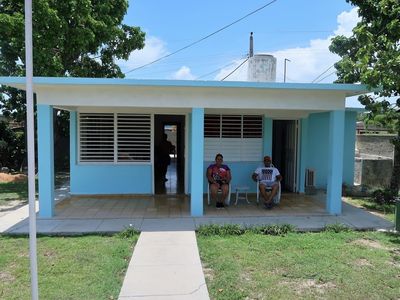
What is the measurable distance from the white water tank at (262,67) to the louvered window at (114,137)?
117 inches

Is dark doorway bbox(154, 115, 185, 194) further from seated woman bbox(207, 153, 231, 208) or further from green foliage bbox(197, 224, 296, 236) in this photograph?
green foliage bbox(197, 224, 296, 236)

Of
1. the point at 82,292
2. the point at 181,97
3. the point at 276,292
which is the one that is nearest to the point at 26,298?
the point at 82,292

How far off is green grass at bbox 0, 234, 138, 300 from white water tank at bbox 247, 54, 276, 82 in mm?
5074

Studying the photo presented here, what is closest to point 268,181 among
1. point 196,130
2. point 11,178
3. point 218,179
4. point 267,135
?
point 218,179

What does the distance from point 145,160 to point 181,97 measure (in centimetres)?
315

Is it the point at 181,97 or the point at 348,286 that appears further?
the point at 181,97

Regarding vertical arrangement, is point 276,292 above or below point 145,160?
below

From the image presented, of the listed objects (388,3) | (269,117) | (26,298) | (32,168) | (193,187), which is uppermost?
(388,3)

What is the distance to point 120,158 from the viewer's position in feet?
32.8

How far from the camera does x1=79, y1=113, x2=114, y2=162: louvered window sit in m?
9.89

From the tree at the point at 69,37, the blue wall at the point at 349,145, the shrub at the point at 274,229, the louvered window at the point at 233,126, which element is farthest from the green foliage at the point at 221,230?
the tree at the point at 69,37

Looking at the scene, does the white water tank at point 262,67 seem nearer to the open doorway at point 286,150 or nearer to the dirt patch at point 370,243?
the open doorway at point 286,150

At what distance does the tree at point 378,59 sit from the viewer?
257 inches

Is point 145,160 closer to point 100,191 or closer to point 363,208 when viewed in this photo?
point 100,191
